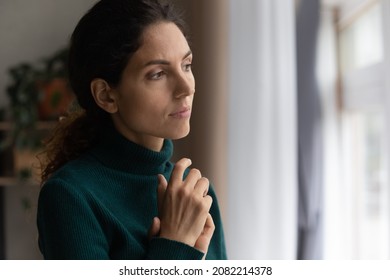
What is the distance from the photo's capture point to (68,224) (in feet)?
1.28

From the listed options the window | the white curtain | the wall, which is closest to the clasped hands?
the wall

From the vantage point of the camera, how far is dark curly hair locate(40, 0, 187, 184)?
43 centimetres

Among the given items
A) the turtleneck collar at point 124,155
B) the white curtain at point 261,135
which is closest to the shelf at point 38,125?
the white curtain at point 261,135

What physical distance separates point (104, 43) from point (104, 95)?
0.16 ft

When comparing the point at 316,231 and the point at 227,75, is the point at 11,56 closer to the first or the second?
the point at 227,75

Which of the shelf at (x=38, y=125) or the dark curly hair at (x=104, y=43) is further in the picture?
the shelf at (x=38, y=125)

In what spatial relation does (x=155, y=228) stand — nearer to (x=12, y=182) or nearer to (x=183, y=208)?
(x=183, y=208)

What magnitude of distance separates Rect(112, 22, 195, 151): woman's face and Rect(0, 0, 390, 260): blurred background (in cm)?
16

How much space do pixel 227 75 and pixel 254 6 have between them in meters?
0.11

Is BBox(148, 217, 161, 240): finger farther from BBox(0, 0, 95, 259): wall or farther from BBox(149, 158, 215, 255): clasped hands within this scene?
BBox(0, 0, 95, 259): wall

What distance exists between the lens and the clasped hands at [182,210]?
422 mm

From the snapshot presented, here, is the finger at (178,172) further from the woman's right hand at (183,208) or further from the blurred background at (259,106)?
the blurred background at (259,106)

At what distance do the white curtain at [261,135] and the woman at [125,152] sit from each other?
1.04 feet

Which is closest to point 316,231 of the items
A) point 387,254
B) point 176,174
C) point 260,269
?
point 387,254
